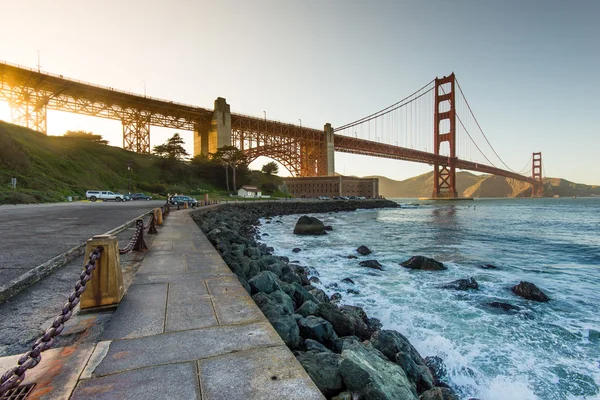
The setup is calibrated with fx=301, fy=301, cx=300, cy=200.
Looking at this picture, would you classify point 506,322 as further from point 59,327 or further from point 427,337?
point 59,327

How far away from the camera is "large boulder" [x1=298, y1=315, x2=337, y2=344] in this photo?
4.49 m

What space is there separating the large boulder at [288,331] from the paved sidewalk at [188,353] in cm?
62

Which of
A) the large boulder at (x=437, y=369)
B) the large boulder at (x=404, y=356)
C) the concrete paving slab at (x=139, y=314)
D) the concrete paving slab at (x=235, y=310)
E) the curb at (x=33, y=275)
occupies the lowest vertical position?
the large boulder at (x=437, y=369)

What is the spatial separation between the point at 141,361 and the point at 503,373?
5.72 m

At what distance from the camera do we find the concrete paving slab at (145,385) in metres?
1.94

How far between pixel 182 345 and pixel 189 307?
3.08 feet

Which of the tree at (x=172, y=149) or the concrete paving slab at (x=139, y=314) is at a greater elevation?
the tree at (x=172, y=149)

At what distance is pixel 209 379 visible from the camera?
7.00 ft

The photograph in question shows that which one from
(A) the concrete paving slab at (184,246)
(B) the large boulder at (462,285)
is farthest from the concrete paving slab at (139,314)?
(B) the large boulder at (462,285)

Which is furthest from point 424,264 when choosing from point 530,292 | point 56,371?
point 56,371

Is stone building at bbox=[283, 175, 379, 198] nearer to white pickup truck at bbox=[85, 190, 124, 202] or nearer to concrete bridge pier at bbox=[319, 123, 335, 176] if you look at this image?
concrete bridge pier at bbox=[319, 123, 335, 176]

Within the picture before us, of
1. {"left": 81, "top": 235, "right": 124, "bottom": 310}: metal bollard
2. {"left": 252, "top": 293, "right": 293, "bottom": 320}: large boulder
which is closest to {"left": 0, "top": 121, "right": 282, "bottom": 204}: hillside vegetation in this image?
{"left": 81, "top": 235, "right": 124, "bottom": 310}: metal bollard

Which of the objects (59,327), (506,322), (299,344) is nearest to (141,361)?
(59,327)

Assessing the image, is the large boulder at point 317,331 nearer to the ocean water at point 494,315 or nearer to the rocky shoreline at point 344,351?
the rocky shoreline at point 344,351
